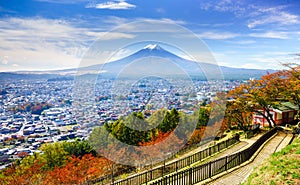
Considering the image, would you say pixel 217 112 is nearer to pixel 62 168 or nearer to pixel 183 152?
pixel 183 152

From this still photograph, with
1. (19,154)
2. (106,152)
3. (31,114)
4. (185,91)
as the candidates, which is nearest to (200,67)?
(185,91)

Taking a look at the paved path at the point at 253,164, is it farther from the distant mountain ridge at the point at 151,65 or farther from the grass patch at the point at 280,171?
the distant mountain ridge at the point at 151,65

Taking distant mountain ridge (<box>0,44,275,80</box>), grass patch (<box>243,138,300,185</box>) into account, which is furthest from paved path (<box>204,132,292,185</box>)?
distant mountain ridge (<box>0,44,275,80</box>)

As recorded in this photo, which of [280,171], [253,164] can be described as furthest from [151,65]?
[280,171]

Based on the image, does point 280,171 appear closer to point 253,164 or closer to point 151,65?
point 253,164

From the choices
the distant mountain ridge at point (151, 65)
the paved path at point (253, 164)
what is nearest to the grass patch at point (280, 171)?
the paved path at point (253, 164)
